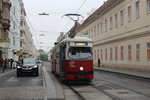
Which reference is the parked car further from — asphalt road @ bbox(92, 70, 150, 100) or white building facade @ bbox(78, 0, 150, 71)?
white building facade @ bbox(78, 0, 150, 71)

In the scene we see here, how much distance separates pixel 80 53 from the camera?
17.4 m

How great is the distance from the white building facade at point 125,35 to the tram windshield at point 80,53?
14.1 metres

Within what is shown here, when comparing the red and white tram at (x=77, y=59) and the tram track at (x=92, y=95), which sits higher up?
the red and white tram at (x=77, y=59)

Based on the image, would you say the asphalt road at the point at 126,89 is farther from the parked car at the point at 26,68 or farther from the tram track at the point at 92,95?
the parked car at the point at 26,68

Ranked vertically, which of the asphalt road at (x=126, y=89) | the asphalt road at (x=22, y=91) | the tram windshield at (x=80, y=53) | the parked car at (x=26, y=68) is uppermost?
the tram windshield at (x=80, y=53)

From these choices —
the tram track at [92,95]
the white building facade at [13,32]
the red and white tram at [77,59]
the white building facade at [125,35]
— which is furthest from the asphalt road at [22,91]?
the white building facade at [13,32]

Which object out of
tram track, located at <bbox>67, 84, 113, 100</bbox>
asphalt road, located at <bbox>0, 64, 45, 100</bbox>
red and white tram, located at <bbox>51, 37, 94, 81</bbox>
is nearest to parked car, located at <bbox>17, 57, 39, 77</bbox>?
asphalt road, located at <bbox>0, 64, 45, 100</bbox>

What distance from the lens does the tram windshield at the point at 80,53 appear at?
17.3m

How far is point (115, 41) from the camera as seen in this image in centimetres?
4272

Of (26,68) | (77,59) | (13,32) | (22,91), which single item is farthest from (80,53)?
(13,32)

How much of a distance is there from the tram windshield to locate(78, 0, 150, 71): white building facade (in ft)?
46.3

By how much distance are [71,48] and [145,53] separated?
15.9m

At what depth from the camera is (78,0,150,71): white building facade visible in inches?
1236

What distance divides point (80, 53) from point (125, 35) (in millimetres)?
21470
